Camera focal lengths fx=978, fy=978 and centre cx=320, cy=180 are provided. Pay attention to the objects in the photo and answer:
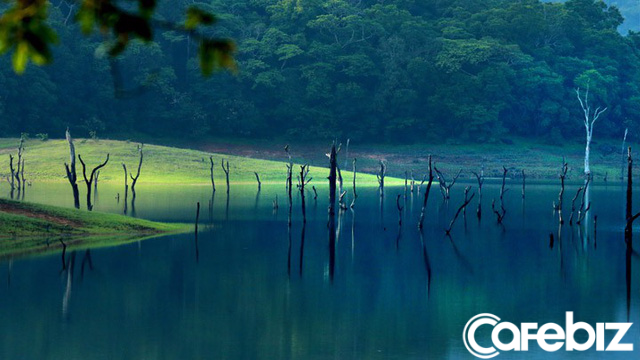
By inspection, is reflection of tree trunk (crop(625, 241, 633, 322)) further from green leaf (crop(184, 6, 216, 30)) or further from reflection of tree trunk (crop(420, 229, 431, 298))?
green leaf (crop(184, 6, 216, 30))

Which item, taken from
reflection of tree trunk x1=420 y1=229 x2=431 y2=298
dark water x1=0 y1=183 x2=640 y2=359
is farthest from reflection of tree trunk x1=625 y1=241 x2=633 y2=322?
reflection of tree trunk x1=420 y1=229 x2=431 y2=298

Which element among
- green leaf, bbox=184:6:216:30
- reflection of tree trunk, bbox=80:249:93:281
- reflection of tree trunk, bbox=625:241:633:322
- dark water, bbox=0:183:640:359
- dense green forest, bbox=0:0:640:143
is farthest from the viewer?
dense green forest, bbox=0:0:640:143

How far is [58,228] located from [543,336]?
23238 millimetres

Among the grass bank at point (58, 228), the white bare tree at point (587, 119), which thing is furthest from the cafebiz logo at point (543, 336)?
the white bare tree at point (587, 119)

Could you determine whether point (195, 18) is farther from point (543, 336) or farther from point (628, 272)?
point (628, 272)

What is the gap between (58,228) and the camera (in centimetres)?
4125

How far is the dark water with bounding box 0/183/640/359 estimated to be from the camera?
23688 millimetres

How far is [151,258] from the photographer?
122 feet

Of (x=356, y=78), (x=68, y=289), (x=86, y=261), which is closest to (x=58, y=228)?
(x=86, y=261)

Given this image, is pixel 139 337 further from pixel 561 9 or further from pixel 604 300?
pixel 561 9

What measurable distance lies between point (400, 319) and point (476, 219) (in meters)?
29.5

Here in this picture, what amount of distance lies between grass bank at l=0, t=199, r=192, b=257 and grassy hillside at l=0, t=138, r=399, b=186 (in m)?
36.7

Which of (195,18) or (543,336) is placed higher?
(195,18)

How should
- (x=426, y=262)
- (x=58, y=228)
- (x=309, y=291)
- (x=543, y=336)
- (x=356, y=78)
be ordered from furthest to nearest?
1. (x=356, y=78)
2. (x=58, y=228)
3. (x=426, y=262)
4. (x=309, y=291)
5. (x=543, y=336)
